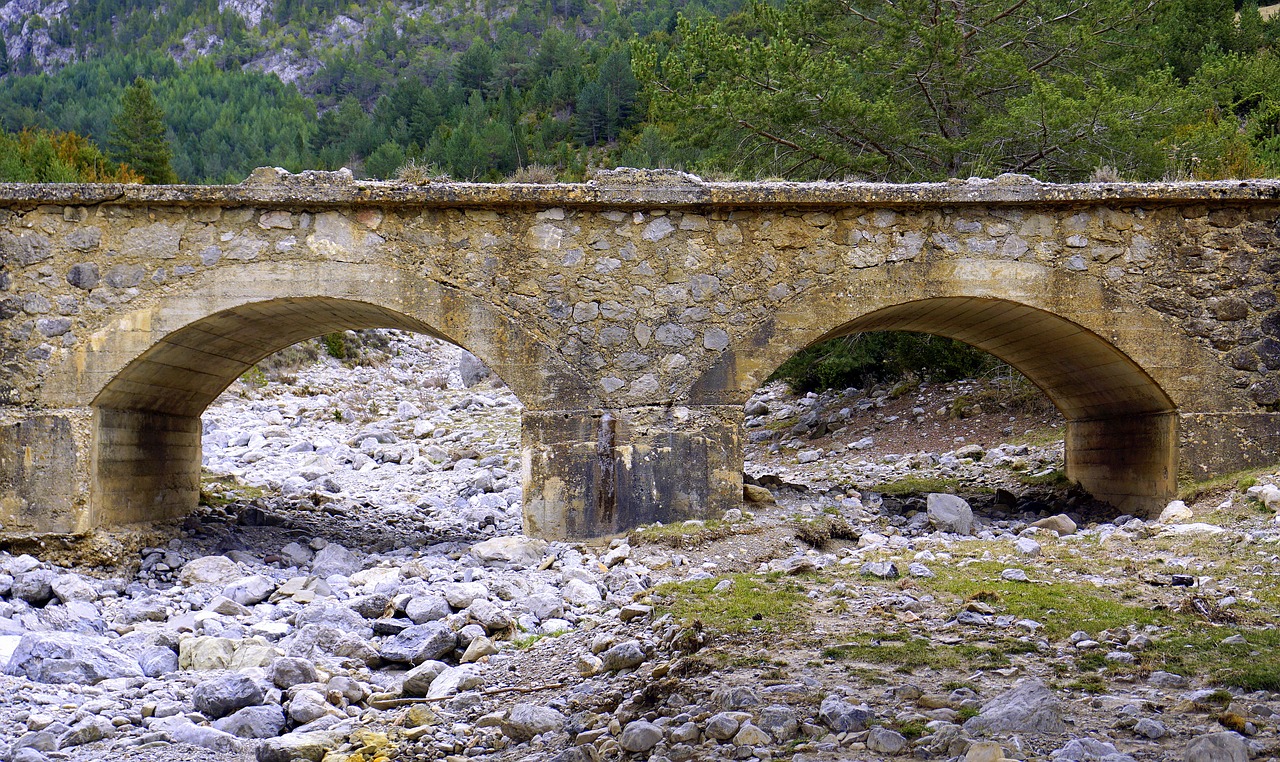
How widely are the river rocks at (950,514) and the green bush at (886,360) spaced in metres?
7.05

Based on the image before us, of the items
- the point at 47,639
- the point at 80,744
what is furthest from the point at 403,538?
the point at 80,744

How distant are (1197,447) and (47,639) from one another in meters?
8.09

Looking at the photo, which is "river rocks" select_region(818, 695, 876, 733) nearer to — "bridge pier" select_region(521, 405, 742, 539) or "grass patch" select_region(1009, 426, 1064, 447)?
"bridge pier" select_region(521, 405, 742, 539)

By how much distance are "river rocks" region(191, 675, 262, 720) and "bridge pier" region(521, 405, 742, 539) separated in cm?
377

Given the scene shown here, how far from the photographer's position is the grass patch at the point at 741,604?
18.4ft

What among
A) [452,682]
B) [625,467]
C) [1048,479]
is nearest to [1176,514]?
[1048,479]

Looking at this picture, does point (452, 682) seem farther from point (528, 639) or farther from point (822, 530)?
point (822, 530)

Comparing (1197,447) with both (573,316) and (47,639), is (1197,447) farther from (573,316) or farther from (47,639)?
(47,639)

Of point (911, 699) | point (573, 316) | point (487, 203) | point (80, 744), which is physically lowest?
point (80, 744)

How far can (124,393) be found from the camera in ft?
29.1

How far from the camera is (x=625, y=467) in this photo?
343 inches

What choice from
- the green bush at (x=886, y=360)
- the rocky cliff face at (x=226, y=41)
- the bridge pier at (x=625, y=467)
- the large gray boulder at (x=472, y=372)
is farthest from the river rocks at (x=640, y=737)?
the rocky cliff face at (x=226, y=41)

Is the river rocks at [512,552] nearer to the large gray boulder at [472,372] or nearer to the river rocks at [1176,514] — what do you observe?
the river rocks at [1176,514]

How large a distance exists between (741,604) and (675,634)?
0.80 metres
